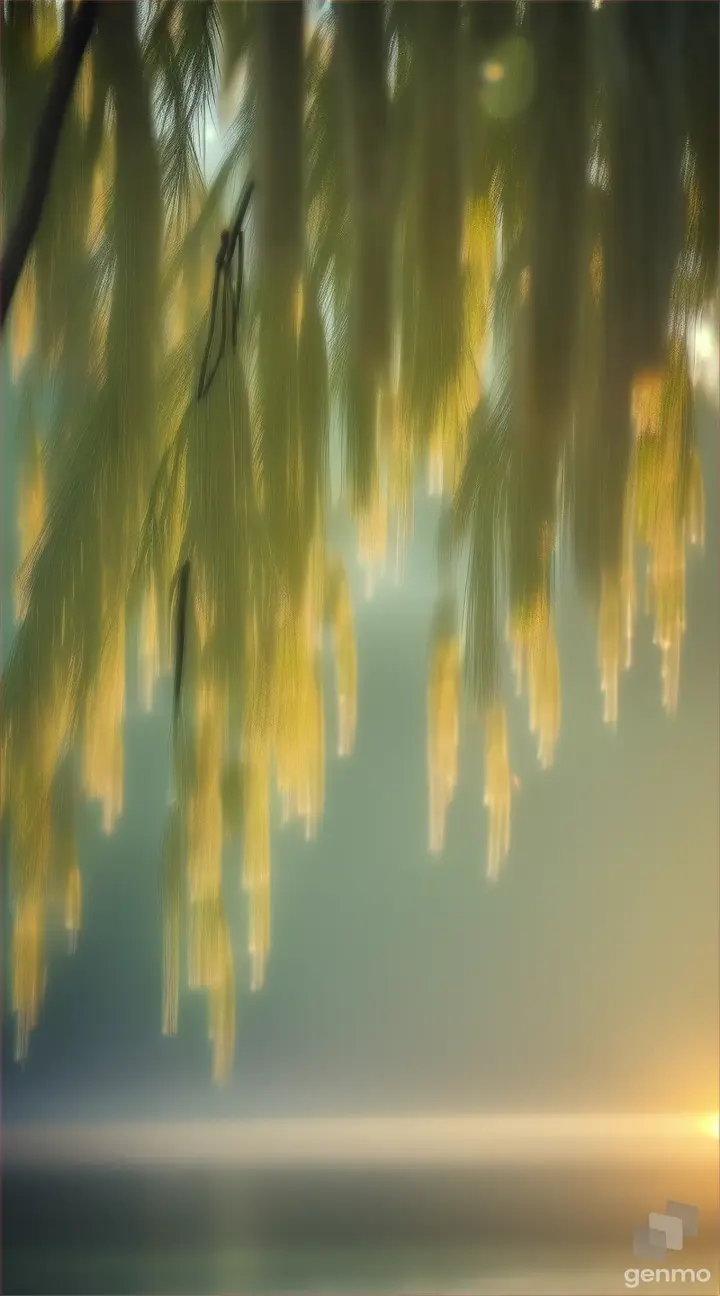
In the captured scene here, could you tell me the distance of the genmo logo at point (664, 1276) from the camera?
1.24 meters

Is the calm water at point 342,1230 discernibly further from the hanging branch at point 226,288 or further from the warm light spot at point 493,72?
the warm light spot at point 493,72

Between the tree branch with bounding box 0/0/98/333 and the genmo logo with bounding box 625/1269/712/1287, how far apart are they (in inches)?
59.5

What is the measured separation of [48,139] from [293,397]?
45 cm

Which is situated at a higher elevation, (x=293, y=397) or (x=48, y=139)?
(x=48, y=139)

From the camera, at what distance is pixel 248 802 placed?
4.03ft

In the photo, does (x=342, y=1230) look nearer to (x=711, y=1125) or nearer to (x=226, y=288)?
(x=711, y=1125)

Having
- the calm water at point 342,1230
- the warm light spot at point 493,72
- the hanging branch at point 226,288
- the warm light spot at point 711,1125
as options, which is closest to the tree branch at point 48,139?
the hanging branch at point 226,288

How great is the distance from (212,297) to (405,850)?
0.75 metres

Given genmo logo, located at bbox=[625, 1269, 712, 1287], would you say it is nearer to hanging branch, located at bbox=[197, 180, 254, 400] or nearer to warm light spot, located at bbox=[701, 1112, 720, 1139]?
warm light spot, located at bbox=[701, 1112, 720, 1139]

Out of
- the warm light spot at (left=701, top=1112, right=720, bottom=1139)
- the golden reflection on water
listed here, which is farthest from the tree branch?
the warm light spot at (left=701, top=1112, right=720, bottom=1139)

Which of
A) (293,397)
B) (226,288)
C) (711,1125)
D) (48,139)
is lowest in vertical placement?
(711,1125)

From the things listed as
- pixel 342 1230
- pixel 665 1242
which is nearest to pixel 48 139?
pixel 342 1230

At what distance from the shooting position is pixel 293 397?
1.22m

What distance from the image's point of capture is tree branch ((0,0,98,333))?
1.22 m
